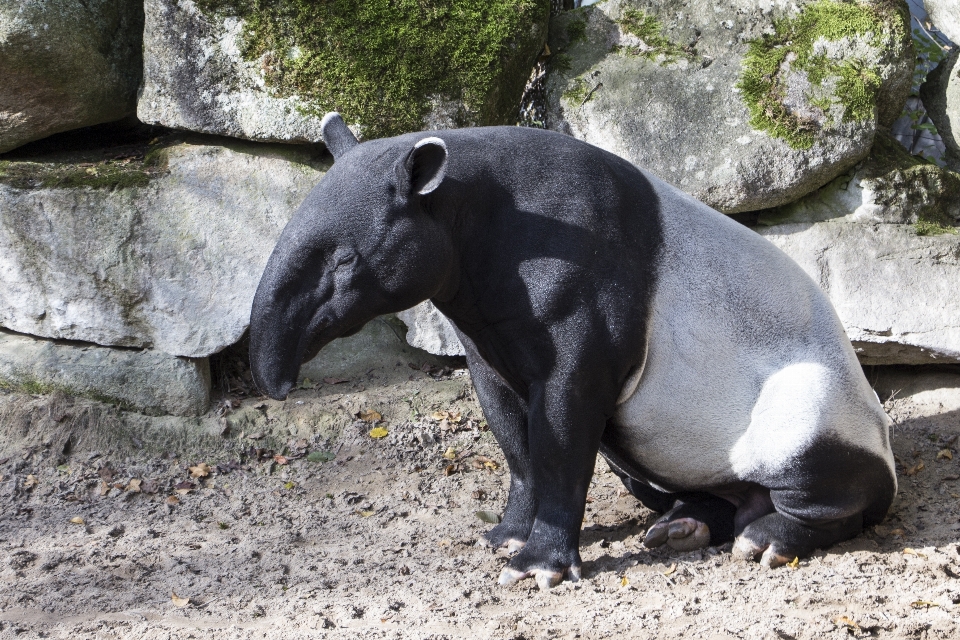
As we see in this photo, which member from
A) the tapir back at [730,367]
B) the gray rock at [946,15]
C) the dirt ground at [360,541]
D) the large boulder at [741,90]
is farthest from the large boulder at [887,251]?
the tapir back at [730,367]

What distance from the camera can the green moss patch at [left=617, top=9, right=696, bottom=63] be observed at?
17.5 ft

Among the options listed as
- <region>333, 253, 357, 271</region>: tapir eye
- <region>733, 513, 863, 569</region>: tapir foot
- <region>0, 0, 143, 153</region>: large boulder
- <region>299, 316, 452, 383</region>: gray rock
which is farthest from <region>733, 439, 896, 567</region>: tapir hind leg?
<region>0, 0, 143, 153</region>: large boulder

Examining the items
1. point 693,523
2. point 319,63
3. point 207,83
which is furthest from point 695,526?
point 207,83

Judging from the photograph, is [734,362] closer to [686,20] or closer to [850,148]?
[850,148]

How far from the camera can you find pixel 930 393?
5.36 m

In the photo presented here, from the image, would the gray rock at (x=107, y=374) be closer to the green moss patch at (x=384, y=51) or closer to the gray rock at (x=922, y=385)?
the green moss patch at (x=384, y=51)

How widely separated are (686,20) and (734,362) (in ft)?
8.65

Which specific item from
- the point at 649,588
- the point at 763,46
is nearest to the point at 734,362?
the point at 649,588

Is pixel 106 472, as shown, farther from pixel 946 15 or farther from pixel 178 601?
pixel 946 15

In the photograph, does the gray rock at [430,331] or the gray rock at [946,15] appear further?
the gray rock at [430,331]

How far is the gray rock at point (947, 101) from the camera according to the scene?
219 inches

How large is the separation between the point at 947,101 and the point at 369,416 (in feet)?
12.7

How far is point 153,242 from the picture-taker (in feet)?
16.7

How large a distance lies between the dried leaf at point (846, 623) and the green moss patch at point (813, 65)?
109 inches
